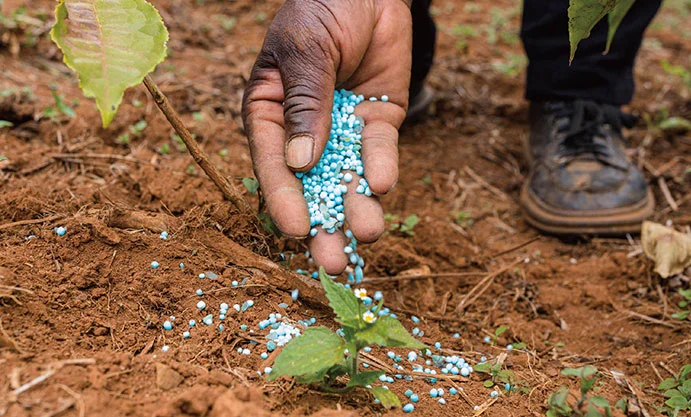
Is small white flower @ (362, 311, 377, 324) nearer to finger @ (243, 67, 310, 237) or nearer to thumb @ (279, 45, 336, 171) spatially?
finger @ (243, 67, 310, 237)

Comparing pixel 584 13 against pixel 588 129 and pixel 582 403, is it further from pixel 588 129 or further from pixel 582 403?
pixel 588 129

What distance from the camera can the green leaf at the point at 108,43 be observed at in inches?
48.3

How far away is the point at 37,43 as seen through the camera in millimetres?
3396

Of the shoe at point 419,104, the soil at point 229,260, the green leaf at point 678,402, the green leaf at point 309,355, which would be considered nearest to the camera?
the green leaf at point 309,355

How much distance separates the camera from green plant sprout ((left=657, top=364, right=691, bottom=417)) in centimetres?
169

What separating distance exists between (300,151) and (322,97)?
0.20 metres

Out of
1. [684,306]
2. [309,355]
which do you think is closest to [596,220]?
[684,306]

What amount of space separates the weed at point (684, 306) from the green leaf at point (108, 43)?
197 cm

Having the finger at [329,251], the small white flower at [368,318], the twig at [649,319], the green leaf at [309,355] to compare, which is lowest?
the twig at [649,319]

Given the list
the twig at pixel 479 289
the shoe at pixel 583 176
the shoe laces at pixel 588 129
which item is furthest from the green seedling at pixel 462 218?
the shoe laces at pixel 588 129

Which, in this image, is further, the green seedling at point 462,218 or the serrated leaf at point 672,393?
the green seedling at point 462,218

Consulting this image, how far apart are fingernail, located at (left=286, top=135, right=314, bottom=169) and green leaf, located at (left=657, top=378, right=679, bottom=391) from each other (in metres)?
1.26

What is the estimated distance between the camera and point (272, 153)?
2.01 metres

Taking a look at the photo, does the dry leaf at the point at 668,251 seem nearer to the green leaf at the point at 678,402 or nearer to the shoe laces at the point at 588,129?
the shoe laces at the point at 588,129
